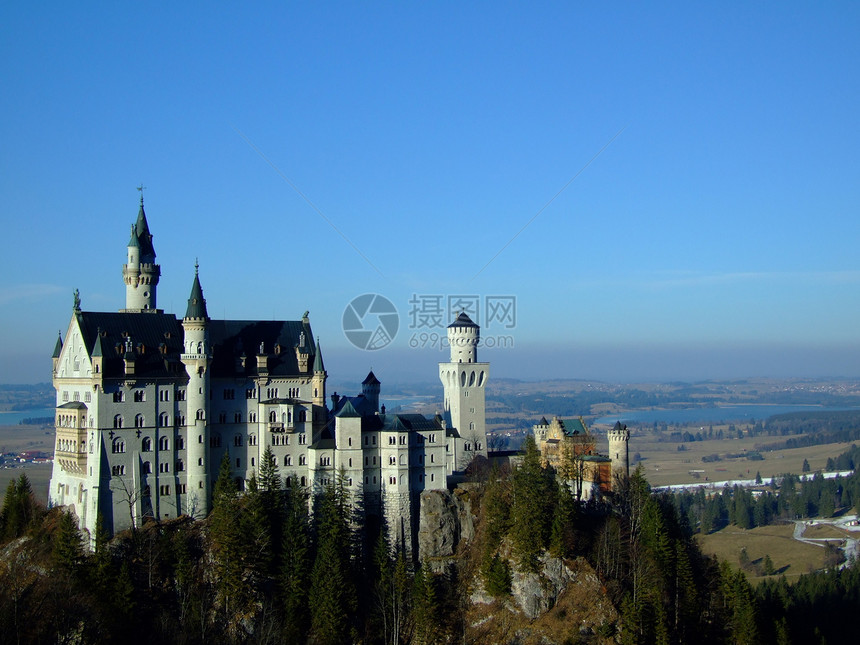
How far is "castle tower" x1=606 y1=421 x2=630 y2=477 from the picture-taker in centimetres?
9519

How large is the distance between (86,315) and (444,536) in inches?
1521

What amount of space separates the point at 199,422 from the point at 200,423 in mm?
140

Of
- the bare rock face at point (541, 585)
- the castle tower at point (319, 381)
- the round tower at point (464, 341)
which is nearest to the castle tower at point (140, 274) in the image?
the castle tower at point (319, 381)

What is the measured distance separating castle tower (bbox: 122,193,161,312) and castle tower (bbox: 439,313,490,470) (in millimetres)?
30807

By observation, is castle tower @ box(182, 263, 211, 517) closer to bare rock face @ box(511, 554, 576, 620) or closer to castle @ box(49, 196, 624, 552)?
castle @ box(49, 196, 624, 552)

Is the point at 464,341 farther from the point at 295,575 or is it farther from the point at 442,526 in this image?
the point at 295,575

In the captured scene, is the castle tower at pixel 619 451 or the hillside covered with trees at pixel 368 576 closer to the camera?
the hillside covered with trees at pixel 368 576

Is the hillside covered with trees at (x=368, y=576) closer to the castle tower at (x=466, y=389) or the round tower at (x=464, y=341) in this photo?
the castle tower at (x=466, y=389)

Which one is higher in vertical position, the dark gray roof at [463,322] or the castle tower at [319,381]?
the dark gray roof at [463,322]

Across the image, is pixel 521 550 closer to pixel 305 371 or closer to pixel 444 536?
pixel 444 536

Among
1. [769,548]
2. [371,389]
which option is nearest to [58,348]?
[371,389]

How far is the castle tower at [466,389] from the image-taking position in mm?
95688

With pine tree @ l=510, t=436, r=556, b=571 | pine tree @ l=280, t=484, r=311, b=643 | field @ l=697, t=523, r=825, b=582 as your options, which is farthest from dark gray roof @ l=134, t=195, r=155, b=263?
field @ l=697, t=523, r=825, b=582

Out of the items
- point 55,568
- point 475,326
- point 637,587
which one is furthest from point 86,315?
point 637,587
